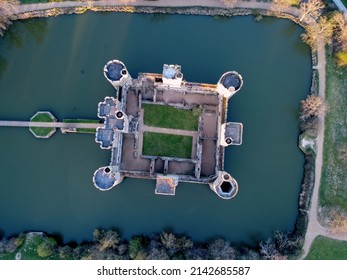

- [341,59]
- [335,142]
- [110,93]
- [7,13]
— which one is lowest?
[335,142]

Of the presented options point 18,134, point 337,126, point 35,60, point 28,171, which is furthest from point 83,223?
point 337,126

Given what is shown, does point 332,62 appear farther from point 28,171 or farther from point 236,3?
point 28,171

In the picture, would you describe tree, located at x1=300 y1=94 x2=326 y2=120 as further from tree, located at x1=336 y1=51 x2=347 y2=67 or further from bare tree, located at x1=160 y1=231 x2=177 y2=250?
bare tree, located at x1=160 y1=231 x2=177 y2=250

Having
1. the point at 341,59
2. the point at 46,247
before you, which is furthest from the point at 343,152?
the point at 46,247

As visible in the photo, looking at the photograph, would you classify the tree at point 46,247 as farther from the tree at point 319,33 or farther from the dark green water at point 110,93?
the tree at point 319,33

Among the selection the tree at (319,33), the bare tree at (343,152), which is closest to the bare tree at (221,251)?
the bare tree at (343,152)

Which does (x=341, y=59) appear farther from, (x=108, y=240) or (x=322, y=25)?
(x=108, y=240)
